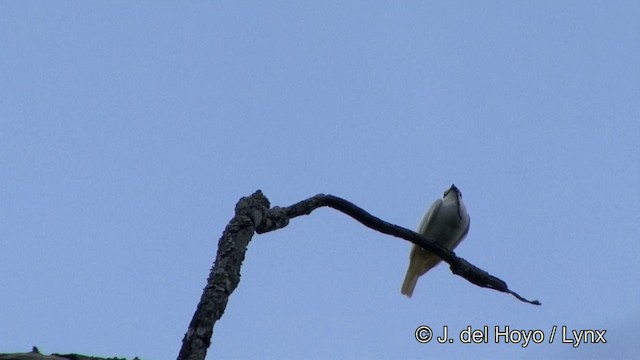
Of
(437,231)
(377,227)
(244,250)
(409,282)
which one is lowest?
(244,250)

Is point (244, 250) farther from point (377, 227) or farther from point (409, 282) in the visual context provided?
point (409, 282)

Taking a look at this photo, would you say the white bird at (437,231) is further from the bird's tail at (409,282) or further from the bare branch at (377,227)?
the bare branch at (377,227)

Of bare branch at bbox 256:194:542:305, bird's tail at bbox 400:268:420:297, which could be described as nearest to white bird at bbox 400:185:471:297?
bird's tail at bbox 400:268:420:297

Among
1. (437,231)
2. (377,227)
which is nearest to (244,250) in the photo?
(377,227)

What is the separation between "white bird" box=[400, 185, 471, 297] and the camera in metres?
10.1

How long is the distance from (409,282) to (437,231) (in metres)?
0.75

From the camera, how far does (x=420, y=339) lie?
812cm

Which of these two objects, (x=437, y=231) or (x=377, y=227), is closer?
(x=377, y=227)

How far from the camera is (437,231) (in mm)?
10109

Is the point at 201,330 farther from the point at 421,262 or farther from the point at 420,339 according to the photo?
the point at 421,262

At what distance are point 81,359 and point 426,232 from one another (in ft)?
21.5

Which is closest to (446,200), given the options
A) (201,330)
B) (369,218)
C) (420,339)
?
(420,339)

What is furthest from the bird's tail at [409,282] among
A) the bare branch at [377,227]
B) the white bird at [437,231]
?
the bare branch at [377,227]

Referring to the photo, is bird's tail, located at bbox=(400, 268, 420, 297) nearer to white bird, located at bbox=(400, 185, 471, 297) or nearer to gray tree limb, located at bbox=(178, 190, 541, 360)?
white bird, located at bbox=(400, 185, 471, 297)
